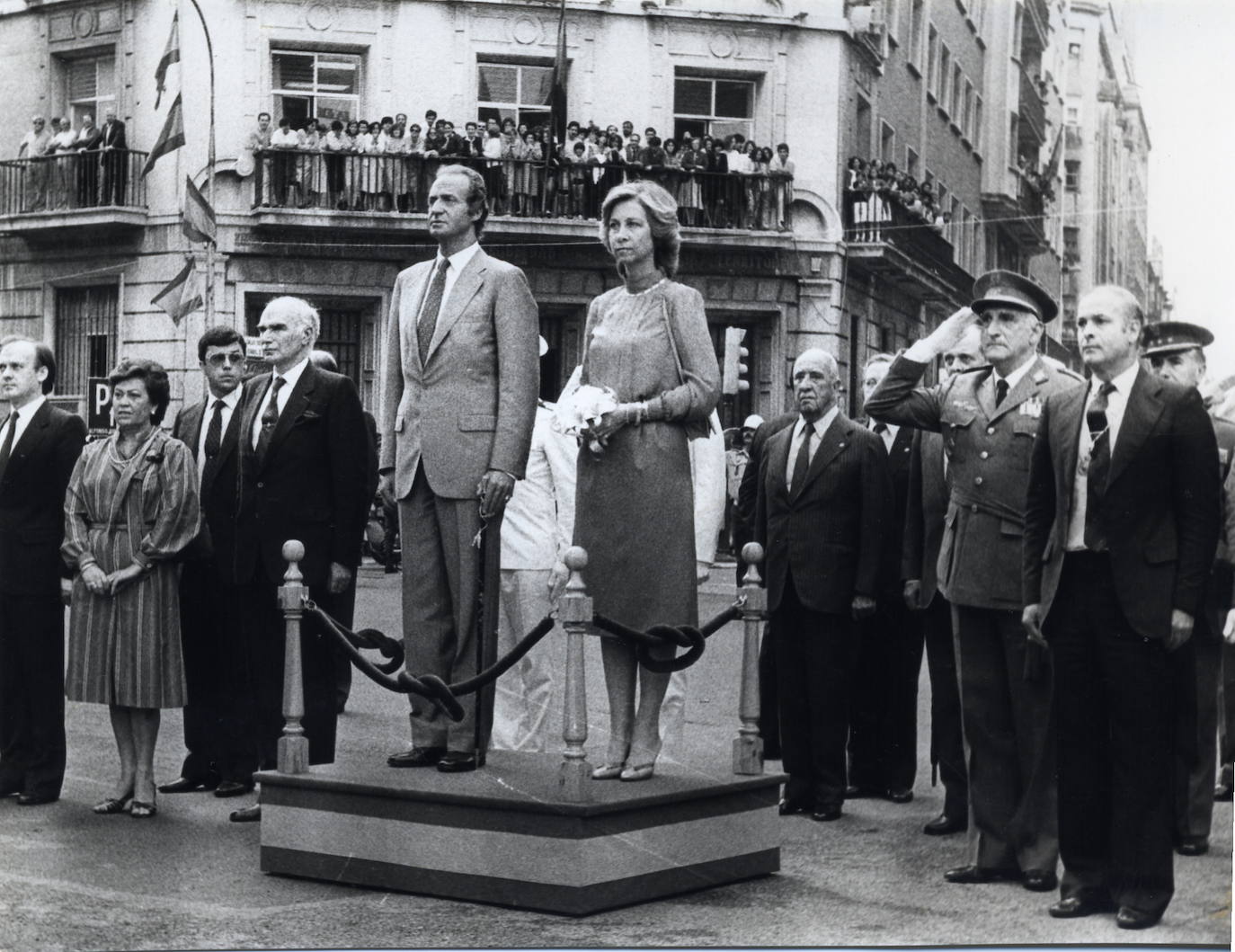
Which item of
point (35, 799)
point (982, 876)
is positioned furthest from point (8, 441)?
point (982, 876)

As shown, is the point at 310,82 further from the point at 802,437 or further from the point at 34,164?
the point at 802,437

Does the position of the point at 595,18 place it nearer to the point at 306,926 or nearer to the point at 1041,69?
the point at 1041,69

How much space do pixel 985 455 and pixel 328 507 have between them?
232 cm

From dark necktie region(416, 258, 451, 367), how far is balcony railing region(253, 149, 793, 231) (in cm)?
58

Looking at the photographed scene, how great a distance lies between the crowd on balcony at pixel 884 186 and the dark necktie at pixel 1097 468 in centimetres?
122

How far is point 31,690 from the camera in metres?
6.89

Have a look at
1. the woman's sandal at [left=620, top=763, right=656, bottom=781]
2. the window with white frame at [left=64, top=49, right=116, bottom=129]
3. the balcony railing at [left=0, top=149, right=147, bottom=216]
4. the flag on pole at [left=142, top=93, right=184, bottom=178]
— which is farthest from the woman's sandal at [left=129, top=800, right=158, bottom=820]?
the window with white frame at [left=64, top=49, right=116, bottom=129]

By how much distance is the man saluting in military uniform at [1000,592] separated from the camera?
5.71m

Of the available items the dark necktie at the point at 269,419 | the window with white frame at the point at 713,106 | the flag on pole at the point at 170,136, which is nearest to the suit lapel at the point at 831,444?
the window with white frame at the point at 713,106

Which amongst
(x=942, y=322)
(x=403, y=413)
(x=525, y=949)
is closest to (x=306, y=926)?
(x=525, y=949)

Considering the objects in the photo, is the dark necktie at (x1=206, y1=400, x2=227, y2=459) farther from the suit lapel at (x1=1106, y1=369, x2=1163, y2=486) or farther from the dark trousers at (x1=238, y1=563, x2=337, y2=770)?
the suit lapel at (x1=1106, y1=369, x2=1163, y2=486)

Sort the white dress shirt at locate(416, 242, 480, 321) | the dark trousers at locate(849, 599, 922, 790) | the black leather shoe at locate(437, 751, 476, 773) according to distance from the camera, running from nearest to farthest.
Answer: the black leather shoe at locate(437, 751, 476, 773) < the white dress shirt at locate(416, 242, 480, 321) < the dark trousers at locate(849, 599, 922, 790)

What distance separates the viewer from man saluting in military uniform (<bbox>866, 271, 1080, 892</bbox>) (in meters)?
5.71

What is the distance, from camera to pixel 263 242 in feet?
21.0
